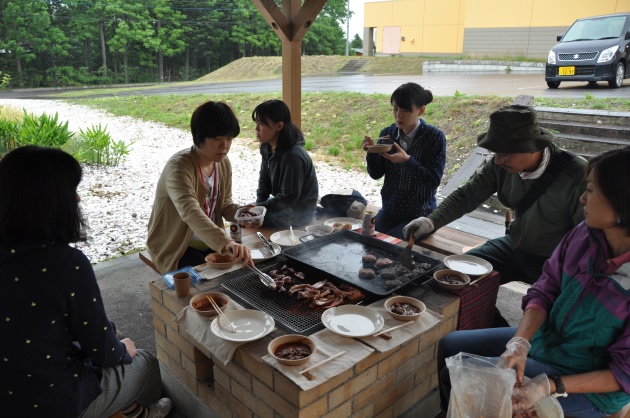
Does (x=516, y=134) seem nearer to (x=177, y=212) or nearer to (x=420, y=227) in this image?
(x=420, y=227)

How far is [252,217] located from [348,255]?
0.80 metres

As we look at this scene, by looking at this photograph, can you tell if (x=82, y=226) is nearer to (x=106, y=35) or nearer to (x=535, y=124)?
(x=535, y=124)

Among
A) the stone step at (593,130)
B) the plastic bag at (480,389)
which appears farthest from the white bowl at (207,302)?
the stone step at (593,130)

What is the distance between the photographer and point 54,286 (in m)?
1.68

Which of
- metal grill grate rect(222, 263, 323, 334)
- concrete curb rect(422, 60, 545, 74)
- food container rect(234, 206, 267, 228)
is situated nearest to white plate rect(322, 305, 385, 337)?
metal grill grate rect(222, 263, 323, 334)

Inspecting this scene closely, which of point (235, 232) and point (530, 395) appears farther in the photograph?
point (235, 232)

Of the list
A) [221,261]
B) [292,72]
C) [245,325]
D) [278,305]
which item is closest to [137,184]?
Answer: [292,72]

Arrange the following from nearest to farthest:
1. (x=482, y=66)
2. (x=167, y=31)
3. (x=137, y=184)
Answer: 1. (x=137, y=184)
2. (x=482, y=66)
3. (x=167, y=31)

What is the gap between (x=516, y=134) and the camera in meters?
2.59

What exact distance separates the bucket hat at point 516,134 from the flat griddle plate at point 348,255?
80 cm

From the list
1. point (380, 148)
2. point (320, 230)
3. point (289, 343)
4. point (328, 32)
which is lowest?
point (289, 343)

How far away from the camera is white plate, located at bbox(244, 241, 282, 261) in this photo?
2793mm

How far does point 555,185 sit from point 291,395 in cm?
206

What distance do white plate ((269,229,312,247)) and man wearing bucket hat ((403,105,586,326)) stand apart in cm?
78
